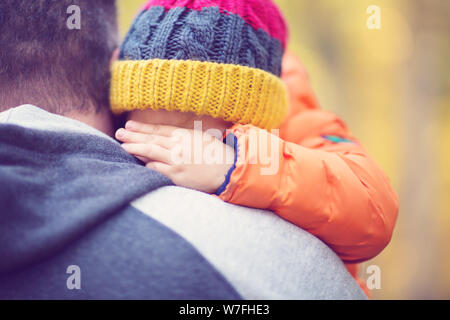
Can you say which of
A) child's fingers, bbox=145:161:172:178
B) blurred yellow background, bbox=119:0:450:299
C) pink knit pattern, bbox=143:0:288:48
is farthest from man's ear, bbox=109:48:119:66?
blurred yellow background, bbox=119:0:450:299

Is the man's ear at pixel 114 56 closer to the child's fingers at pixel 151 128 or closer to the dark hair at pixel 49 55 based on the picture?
the dark hair at pixel 49 55

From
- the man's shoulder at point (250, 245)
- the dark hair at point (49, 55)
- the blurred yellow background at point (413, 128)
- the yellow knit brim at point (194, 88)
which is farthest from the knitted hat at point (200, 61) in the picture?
the blurred yellow background at point (413, 128)

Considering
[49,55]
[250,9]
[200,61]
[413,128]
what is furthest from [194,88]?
[413,128]

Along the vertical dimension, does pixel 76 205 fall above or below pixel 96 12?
below

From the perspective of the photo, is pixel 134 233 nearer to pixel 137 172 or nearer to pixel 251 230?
pixel 137 172

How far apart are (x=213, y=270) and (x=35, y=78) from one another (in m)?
0.72

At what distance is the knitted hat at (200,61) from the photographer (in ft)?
3.13

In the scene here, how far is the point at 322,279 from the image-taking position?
0.84 m

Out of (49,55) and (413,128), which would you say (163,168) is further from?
(413,128)

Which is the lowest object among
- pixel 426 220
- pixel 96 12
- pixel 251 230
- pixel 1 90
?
pixel 426 220

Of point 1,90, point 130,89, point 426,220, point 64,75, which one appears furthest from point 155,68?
point 426,220

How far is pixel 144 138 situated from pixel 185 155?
0.14 m

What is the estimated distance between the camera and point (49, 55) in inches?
38.3

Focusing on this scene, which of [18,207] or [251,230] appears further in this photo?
[251,230]
